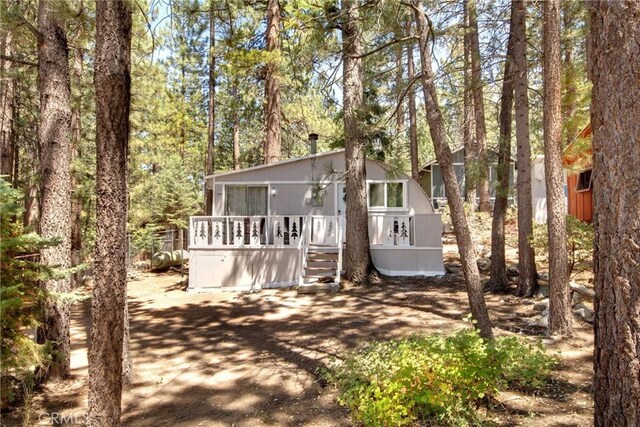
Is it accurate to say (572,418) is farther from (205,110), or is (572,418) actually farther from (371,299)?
(205,110)

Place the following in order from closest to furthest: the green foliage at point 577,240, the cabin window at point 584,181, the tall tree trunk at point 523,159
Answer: the green foliage at point 577,240 < the tall tree trunk at point 523,159 < the cabin window at point 584,181

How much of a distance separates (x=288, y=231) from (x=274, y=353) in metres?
6.26

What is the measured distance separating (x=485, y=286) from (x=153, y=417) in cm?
695

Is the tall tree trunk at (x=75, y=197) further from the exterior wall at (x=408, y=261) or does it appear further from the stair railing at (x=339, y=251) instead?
the exterior wall at (x=408, y=261)

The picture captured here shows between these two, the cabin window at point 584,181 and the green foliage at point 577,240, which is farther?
the cabin window at point 584,181

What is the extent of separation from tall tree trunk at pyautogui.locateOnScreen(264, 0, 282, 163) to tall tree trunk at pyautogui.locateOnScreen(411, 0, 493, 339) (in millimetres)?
7439

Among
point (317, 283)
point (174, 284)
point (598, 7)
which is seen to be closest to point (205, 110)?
point (174, 284)

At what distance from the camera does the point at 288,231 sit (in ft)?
38.7

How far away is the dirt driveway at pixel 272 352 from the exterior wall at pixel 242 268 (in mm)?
848

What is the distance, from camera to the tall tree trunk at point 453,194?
190 inches

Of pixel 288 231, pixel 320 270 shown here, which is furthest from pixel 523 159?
pixel 288 231

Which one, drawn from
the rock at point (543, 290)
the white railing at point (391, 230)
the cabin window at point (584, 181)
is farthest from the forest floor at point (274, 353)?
the cabin window at point (584, 181)

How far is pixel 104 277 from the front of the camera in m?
2.92

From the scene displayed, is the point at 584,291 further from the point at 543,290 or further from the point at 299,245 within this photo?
the point at 299,245
